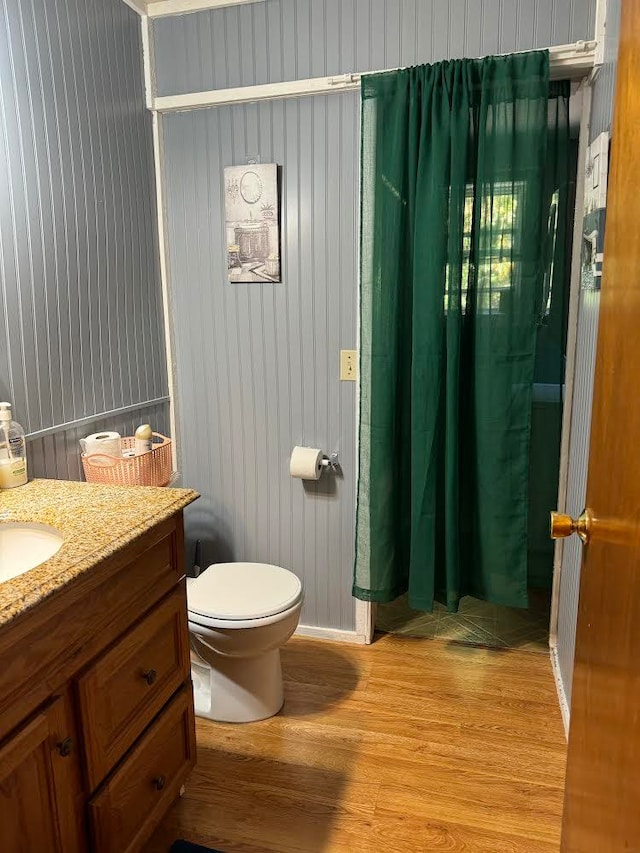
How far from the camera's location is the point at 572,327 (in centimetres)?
221

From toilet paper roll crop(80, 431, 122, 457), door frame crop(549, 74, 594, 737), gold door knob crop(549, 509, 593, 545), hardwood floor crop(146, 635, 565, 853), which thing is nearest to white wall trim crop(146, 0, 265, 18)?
door frame crop(549, 74, 594, 737)

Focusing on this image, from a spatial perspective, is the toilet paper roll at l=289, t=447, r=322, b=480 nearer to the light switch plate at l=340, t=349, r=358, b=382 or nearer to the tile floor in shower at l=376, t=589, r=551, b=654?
the light switch plate at l=340, t=349, r=358, b=382

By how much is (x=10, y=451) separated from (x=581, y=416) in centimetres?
173

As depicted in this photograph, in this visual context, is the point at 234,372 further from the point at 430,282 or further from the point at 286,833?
the point at 286,833

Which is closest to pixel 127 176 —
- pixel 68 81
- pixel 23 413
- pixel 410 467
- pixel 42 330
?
pixel 68 81

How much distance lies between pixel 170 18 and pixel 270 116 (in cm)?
53

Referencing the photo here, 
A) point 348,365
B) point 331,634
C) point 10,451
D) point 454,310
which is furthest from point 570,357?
point 10,451

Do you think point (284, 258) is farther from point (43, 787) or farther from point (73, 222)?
point (43, 787)

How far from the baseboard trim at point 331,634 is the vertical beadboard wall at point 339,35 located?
2145 mm

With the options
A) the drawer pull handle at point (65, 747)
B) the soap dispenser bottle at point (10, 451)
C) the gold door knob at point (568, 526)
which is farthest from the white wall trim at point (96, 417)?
the gold door knob at point (568, 526)

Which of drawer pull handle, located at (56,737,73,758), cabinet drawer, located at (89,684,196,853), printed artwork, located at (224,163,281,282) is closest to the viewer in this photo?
drawer pull handle, located at (56,737,73,758)

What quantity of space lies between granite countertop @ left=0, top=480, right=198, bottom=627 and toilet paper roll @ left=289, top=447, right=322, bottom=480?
2.77ft

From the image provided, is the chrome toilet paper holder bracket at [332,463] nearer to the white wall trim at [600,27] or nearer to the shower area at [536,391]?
the shower area at [536,391]

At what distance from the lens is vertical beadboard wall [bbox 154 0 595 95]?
6.59ft
